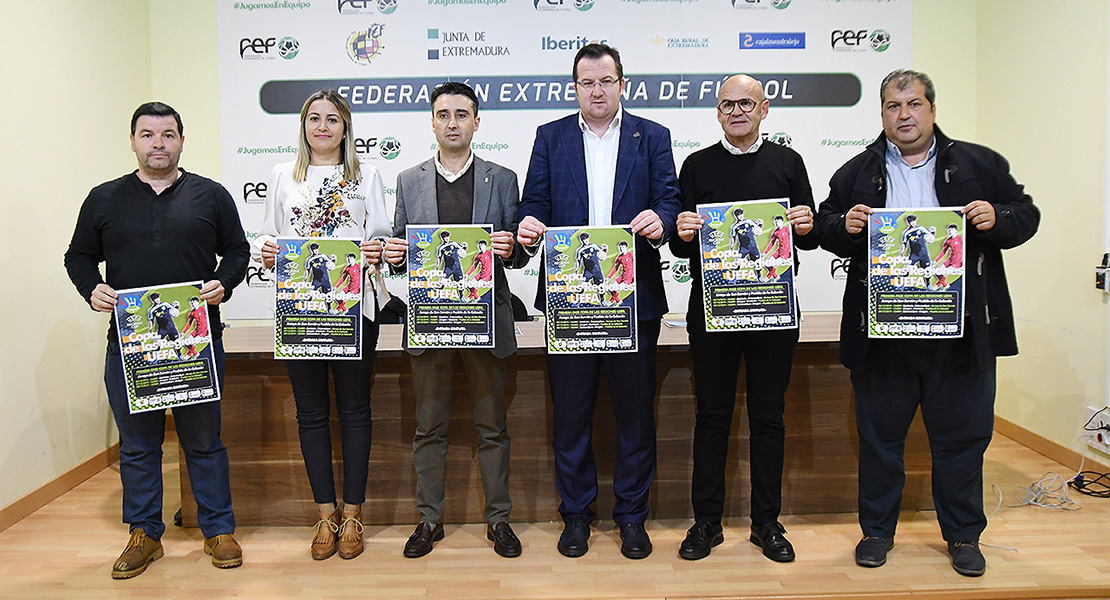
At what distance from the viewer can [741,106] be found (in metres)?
2.40

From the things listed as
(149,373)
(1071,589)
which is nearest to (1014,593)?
(1071,589)

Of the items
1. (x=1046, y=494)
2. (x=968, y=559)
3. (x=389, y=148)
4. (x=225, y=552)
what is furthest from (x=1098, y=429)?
(x=389, y=148)

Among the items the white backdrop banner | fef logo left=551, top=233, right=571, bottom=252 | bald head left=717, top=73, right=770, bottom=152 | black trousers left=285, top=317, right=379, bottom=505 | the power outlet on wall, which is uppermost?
the white backdrop banner

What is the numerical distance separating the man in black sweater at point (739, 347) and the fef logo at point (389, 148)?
2.52 m

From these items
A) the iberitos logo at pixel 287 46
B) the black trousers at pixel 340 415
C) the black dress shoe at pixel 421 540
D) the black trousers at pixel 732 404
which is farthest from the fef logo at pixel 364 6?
the black dress shoe at pixel 421 540

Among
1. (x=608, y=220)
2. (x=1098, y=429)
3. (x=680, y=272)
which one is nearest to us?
(x=608, y=220)

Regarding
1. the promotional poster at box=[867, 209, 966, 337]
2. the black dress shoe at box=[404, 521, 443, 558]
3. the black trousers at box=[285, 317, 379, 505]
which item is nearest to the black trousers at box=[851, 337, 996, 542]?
the promotional poster at box=[867, 209, 966, 337]

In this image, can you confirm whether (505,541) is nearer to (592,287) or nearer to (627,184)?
(592,287)

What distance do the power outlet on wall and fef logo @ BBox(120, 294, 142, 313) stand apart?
4.04 m

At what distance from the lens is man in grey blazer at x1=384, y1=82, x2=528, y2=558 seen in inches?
99.0

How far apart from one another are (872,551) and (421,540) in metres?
1.60

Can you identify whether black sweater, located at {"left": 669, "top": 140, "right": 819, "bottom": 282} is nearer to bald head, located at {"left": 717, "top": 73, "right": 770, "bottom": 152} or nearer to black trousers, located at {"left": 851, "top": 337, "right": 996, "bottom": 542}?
bald head, located at {"left": 717, "top": 73, "right": 770, "bottom": 152}

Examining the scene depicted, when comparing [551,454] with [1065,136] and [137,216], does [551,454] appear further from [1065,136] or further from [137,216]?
[1065,136]

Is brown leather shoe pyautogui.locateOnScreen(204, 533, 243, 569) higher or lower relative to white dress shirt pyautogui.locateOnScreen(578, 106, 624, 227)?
lower
